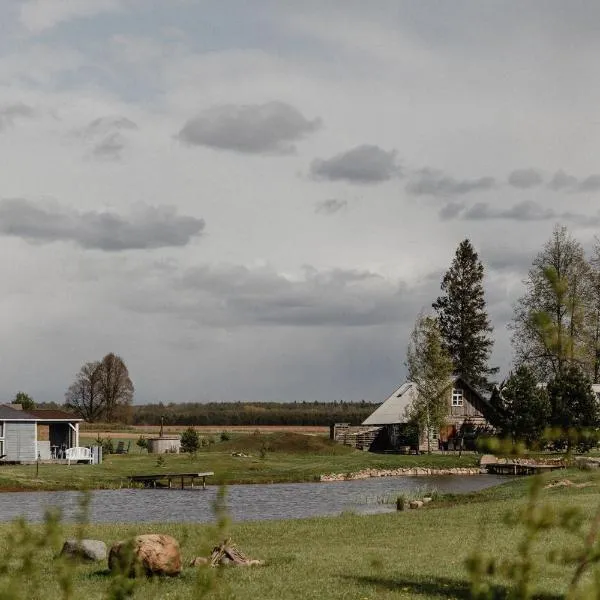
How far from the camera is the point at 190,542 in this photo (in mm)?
26266

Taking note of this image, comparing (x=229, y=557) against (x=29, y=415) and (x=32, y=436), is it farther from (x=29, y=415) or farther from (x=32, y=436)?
(x=29, y=415)

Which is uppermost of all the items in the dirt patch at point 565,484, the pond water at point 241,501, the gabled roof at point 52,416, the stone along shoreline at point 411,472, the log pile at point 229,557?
the gabled roof at point 52,416

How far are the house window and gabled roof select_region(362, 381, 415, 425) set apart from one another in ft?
11.6

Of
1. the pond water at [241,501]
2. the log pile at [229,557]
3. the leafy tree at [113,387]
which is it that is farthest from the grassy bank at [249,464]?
the leafy tree at [113,387]

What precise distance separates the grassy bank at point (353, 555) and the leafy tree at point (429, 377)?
151 feet

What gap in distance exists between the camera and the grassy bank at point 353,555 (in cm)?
1848

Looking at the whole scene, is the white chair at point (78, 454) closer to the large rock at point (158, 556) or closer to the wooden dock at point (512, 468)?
the wooden dock at point (512, 468)

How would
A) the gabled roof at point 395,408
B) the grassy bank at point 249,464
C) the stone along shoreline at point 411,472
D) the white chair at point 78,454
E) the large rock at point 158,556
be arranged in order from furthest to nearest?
the gabled roof at point 395,408 < the stone along shoreline at point 411,472 < the white chair at point 78,454 < the grassy bank at point 249,464 < the large rock at point 158,556

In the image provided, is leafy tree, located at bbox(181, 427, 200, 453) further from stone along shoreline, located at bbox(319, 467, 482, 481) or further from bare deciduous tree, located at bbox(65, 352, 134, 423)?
bare deciduous tree, located at bbox(65, 352, 134, 423)

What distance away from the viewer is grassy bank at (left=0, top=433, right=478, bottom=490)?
2210 inches

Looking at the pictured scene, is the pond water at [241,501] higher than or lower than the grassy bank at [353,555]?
lower

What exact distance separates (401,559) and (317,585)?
3981 mm

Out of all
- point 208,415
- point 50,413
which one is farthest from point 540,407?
point 208,415

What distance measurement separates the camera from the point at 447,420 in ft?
283
